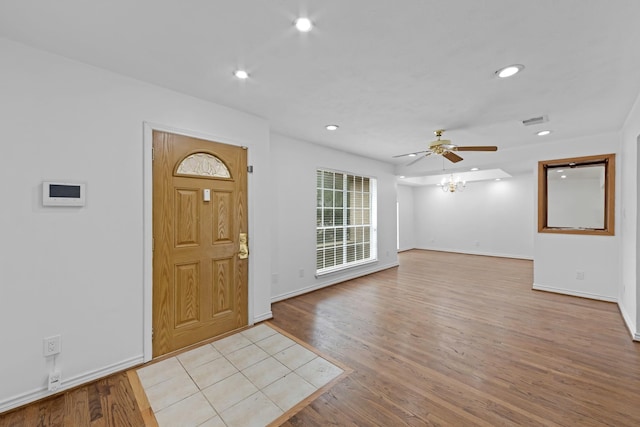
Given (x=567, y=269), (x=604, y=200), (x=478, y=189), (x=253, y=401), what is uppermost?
(x=478, y=189)

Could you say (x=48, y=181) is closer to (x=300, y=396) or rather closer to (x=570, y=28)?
(x=300, y=396)

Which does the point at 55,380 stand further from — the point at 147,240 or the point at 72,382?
the point at 147,240

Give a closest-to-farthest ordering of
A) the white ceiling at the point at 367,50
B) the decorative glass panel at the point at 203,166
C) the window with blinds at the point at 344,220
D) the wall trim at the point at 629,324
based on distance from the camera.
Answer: the white ceiling at the point at 367,50
the decorative glass panel at the point at 203,166
the wall trim at the point at 629,324
the window with blinds at the point at 344,220

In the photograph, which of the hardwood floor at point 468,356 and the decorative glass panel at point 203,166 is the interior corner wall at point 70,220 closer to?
the decorative glass panel at point 203,166

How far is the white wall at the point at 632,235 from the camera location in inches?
109

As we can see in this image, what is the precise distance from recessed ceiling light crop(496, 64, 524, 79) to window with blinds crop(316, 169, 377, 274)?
117 inches

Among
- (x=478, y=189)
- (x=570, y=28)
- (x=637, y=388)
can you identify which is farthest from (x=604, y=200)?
(x=478, y=189)

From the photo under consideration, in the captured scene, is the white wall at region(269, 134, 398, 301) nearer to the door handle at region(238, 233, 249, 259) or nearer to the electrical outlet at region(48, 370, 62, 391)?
the door handle at region(238, 233, 249, 259)

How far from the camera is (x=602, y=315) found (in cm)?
347

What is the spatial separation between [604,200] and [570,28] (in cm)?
389

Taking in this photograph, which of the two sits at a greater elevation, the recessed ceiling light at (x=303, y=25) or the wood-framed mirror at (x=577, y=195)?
the recessed ceiling light at (x=303, y=25)

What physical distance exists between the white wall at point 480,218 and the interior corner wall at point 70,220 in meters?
8.73

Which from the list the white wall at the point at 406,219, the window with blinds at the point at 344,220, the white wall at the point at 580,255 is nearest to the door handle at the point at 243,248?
the window with blinds at the point at 344,220

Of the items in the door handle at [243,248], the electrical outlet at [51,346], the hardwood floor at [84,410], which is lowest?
the hardwood floor at [84,410]
